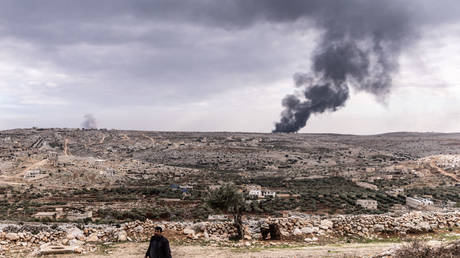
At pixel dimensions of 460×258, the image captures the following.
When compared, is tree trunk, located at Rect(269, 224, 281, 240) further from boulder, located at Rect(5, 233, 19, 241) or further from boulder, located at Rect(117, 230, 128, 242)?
boulder, located at Rect(5, 233, 19, 241)

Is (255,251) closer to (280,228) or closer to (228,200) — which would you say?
(280,228)

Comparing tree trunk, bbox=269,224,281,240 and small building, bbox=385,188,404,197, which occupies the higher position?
tree trunk, bbox=269,224,281,240

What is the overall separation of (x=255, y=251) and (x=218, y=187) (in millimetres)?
20223

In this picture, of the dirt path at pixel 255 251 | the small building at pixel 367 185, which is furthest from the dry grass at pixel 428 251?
the small building at pixel 367 185

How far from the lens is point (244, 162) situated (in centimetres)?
10769

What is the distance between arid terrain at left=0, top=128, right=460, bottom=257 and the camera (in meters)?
19.0

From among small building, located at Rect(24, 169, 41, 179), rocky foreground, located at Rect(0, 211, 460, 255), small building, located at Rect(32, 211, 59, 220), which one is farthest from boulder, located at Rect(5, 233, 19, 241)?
small building, located at Rect(24, 169, 41, 179)

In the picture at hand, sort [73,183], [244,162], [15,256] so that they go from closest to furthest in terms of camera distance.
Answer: [15,256]
[73,183]
[244,162]

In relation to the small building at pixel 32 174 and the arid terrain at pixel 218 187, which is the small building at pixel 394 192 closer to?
the arid terrain at pixel 218 187

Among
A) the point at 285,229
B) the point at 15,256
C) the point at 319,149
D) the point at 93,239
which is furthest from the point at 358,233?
the point at 319,149

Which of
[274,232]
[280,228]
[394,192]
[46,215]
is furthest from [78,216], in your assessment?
[394,192]

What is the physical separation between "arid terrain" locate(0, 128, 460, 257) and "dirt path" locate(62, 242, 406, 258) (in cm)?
253

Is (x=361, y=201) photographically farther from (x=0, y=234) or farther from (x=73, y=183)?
(x=73, y=183)

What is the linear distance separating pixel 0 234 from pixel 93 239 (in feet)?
14.7
